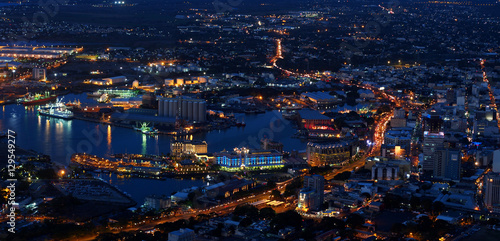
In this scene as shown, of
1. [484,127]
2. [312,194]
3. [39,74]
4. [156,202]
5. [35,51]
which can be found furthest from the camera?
[35,51]

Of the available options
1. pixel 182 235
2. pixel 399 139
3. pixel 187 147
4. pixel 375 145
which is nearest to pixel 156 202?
pixel 182 235

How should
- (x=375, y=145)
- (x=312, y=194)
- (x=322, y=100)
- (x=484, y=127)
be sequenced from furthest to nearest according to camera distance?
1. (x=322, y=100)
2. (x=484, y=127)
3. (x=375, y=145)
4. (x=312, y=194)

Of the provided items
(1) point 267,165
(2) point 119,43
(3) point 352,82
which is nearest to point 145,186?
(1) point 267,165

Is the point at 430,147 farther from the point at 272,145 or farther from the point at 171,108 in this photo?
the point at 171,108

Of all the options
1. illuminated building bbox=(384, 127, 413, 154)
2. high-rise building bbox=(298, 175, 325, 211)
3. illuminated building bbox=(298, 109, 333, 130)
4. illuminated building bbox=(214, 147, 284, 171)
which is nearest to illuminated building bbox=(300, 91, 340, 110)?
illuminated building bbox=(298, 109, 333, 130)

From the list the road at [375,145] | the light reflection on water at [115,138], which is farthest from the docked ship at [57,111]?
the road at [375,145]

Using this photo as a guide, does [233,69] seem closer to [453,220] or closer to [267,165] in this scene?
[267,165]

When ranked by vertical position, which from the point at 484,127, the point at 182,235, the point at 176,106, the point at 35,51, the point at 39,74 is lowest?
the point at 182,235

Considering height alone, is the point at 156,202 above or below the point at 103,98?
below
